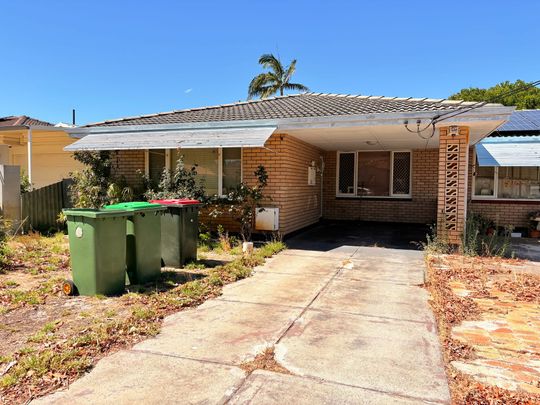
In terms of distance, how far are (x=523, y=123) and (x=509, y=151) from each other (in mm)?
3289

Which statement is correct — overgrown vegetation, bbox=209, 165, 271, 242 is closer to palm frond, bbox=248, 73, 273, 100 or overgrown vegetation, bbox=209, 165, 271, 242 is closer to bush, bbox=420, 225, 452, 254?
bush, bbox=420, 225, 452, 254

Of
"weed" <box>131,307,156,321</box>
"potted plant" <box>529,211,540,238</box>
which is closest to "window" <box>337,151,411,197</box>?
"potted plant" <box>529,211,540,238</box>

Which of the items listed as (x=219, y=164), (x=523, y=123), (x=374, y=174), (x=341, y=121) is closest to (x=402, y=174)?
(x=374, y=174)

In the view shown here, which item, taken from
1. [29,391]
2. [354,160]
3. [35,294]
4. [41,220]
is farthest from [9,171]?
[354,160]

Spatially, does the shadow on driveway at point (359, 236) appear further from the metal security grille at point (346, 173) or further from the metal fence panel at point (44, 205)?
the metal fence panel at point (44, 205)

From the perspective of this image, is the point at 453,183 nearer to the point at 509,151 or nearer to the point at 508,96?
the point at 509,151

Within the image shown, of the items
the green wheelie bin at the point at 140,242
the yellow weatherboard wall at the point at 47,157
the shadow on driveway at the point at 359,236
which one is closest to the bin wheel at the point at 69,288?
the green wheelie bin at the point at 140,242

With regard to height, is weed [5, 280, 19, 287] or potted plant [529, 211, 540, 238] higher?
potted plant [529, 211, 540, 238]

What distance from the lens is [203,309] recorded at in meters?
5.15

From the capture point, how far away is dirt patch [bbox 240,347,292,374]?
3445 millimetres

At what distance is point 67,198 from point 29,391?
1074 centimetres

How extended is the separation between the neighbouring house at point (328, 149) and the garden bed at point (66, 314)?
10.5 feet

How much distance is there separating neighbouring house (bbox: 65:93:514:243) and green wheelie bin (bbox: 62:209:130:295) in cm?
390

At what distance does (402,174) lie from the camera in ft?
48.3
